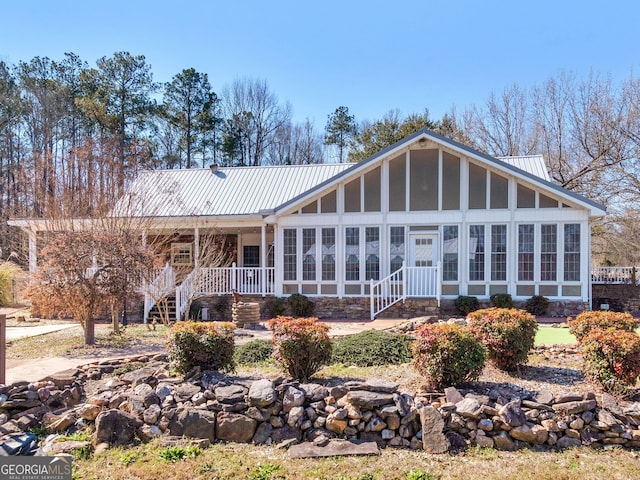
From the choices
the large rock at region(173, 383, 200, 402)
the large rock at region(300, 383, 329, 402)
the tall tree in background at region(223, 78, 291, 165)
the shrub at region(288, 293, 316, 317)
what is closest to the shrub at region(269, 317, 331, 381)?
the large rock at region(300, 383, 329, 402)

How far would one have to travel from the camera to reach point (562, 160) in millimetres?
25016

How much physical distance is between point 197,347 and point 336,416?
2.14 m

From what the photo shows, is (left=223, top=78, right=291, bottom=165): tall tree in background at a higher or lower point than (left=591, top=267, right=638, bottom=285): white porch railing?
higher

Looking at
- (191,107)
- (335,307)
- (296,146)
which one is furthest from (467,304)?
(191,107)

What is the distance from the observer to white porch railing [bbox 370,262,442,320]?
13.5m

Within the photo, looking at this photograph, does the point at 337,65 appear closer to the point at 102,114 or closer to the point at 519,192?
the point at 519,192

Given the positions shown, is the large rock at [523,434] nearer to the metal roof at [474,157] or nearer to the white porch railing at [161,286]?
the metal roof at [474,157]

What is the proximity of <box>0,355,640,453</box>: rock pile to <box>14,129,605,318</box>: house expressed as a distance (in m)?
8.05

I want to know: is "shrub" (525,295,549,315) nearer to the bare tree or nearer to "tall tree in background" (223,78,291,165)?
the bare tree

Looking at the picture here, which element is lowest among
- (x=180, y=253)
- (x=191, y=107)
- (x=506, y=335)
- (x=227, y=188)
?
(x=506, y=335)

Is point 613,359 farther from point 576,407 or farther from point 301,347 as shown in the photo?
point 301,347

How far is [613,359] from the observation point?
5.28 metres

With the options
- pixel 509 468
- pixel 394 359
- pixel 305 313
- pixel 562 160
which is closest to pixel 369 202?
pixel 305 313

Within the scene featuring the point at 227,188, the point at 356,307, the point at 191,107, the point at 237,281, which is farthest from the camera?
the point at 191,107
